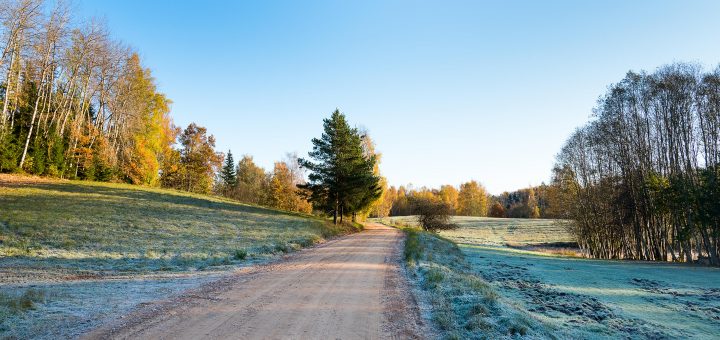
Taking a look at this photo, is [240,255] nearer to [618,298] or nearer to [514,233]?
[618,298]

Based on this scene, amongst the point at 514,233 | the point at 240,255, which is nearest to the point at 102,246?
the point at 240,255

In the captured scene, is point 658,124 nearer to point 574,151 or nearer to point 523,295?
point 574,151

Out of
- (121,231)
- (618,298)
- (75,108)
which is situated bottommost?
(618,298)

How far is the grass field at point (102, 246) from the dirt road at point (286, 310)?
1043 millimetres

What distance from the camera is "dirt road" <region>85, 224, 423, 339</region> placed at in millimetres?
6223

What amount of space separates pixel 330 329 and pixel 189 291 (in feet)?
15.9

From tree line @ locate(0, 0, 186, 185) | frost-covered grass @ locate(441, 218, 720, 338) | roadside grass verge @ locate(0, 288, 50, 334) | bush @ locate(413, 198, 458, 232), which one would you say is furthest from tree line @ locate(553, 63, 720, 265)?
tree line @ locate(0, 0, 186, 185)

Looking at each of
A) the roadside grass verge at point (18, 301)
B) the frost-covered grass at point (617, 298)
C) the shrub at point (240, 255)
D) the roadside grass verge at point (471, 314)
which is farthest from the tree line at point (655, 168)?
the roadside grass verge at point (18, 301)

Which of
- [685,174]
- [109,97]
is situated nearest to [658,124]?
[685,174]

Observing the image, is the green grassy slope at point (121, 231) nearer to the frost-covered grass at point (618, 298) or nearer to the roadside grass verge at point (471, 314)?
the roadside grass verge at point (471, 314)

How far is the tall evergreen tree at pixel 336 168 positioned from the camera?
35438 millimetres

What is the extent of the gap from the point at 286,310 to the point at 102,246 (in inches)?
474

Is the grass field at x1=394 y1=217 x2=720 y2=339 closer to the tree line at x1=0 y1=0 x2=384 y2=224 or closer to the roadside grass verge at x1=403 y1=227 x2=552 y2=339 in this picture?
the roadside grass verge at x1=403 y1=227 x2=552 y2=339

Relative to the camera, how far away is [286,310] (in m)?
7.70
